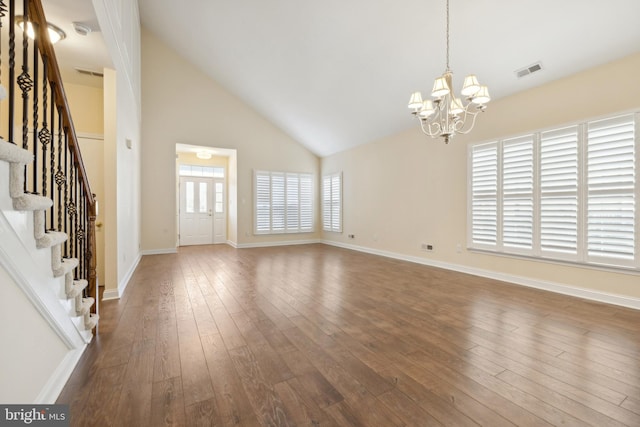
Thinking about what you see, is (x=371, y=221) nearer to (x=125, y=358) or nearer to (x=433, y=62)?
(x=433, y=62)

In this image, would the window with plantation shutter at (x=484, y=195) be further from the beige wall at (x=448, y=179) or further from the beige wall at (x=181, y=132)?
the beige wall at (x=181, y=132)

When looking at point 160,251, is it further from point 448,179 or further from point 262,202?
point 448,179

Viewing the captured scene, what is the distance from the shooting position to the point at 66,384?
1624 millimetres

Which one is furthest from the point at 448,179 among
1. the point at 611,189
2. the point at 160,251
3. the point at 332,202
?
the point at 160,251

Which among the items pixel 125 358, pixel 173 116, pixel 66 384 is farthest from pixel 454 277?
pixel 173 116

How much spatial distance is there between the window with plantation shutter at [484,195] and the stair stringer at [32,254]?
4.81 meters

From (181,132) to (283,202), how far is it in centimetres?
303

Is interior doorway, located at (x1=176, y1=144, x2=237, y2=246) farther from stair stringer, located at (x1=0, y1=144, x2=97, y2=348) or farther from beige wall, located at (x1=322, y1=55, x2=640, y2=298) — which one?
stair stringer, located at (x1=0, y1=144, x2=97, y2=348)

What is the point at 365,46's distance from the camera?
13.3 feet

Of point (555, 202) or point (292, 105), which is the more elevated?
point (292, 105)

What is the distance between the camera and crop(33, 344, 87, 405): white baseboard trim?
142 cm

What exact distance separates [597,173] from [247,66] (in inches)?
232

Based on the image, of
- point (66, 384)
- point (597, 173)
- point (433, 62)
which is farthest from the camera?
point (433, 62)

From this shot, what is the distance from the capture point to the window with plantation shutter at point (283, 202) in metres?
7.46
